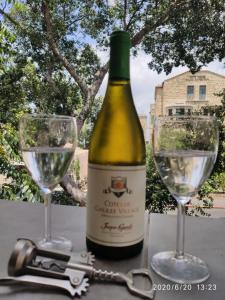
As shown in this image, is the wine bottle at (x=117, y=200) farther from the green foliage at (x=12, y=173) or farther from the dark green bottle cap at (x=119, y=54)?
the green foliage at (x=12, y=173)

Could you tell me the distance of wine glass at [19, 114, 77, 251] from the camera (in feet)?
1.60

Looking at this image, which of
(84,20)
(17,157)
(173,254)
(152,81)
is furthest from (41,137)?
(84,20)

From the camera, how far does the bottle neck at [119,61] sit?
1.43 ft

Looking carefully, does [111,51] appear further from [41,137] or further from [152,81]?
[152,81]

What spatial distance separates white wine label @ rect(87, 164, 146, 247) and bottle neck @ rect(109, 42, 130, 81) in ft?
0.44

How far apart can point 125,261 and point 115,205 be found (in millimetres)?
81

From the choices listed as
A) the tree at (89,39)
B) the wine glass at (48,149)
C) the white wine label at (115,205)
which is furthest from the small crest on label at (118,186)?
the tree at (89,39)

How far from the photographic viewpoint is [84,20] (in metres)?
4.44

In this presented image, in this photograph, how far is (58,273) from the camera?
0.38 metres

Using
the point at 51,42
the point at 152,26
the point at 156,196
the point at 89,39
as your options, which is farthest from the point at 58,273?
the point at 89,39

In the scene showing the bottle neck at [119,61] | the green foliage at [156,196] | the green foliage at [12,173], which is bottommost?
the green foliage at [156,196]

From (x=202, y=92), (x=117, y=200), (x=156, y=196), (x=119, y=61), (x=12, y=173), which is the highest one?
(x=202, y=92)

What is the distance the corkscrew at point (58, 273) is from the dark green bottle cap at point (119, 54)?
10.2 inches

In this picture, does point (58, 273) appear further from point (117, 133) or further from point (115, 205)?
point (117, 133)
